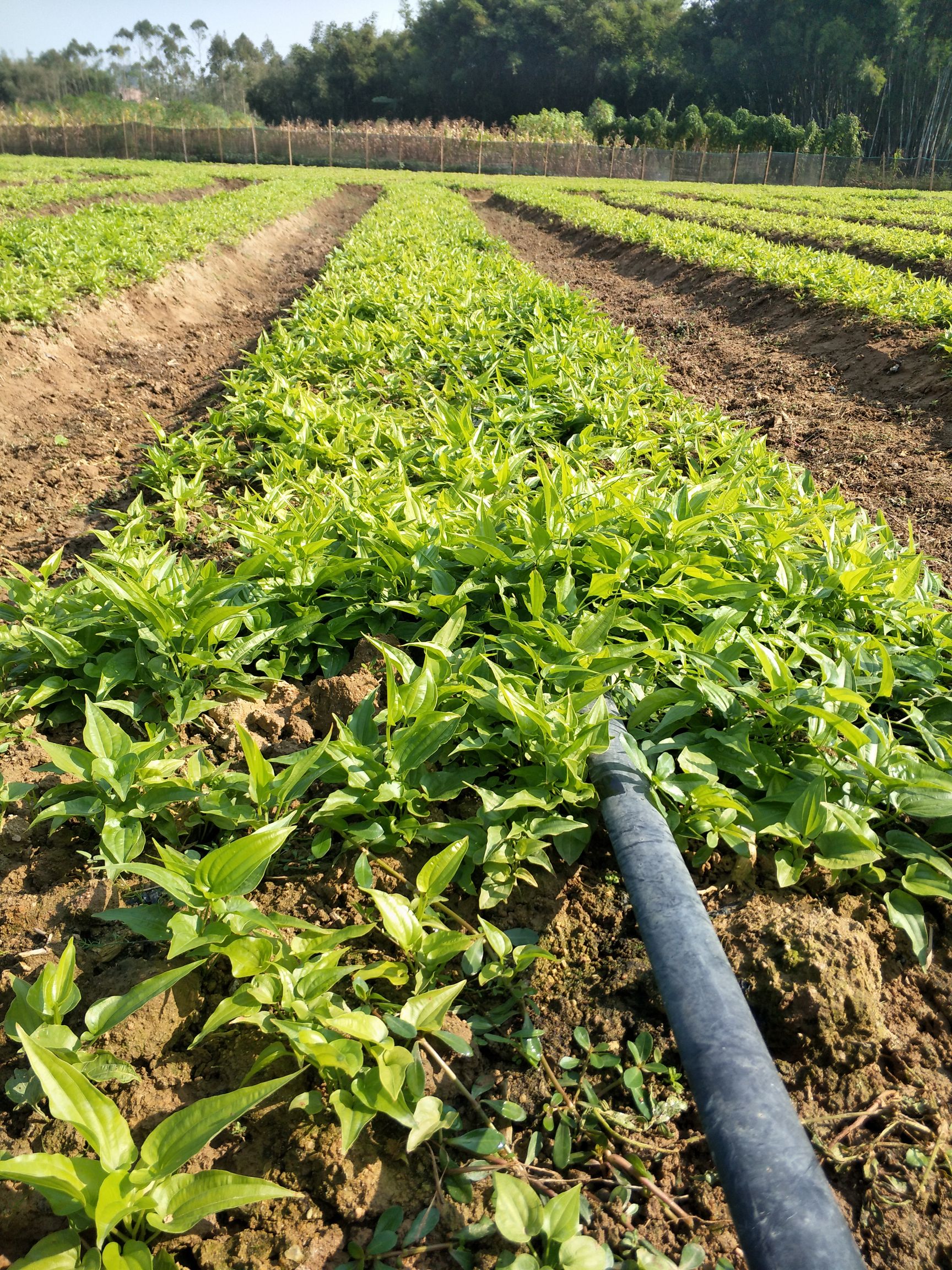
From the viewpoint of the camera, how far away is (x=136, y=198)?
20.5 metres

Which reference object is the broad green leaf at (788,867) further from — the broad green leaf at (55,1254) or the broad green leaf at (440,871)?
the broad green leaf at (55,1254)

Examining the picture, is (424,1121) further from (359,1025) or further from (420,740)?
(420,740)

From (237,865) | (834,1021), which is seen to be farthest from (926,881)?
(237,865)

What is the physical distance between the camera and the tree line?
5828cm

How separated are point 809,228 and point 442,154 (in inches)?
1305

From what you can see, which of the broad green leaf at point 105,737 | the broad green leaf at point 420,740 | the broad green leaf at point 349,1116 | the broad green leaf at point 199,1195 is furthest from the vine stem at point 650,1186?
the broad green leaf at point 105,737

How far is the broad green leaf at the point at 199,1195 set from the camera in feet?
3.79

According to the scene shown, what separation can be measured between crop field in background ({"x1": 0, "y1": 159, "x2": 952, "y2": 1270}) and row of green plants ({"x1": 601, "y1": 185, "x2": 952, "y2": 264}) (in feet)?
38.9

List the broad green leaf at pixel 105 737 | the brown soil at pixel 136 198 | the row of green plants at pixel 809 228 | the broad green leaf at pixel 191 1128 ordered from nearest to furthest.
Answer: the broad green leaf at pixel 191 1128
the broad green leaf at pixel 105 737
the row of green plants at pixel 809 228
the brown soil at pixel 136 198

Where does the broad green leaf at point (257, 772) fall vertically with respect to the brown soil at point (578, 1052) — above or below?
above

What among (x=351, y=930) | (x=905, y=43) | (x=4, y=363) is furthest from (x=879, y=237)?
(x=905, y=43)

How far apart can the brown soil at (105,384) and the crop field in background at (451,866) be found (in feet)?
4.66

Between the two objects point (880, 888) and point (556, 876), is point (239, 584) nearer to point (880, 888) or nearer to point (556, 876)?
point (556, 876)

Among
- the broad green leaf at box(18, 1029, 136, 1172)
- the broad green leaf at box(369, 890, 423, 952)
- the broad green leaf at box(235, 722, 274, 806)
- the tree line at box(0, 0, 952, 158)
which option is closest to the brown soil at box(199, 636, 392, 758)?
the broad green leaf at box(235, 722, 274, 806)
